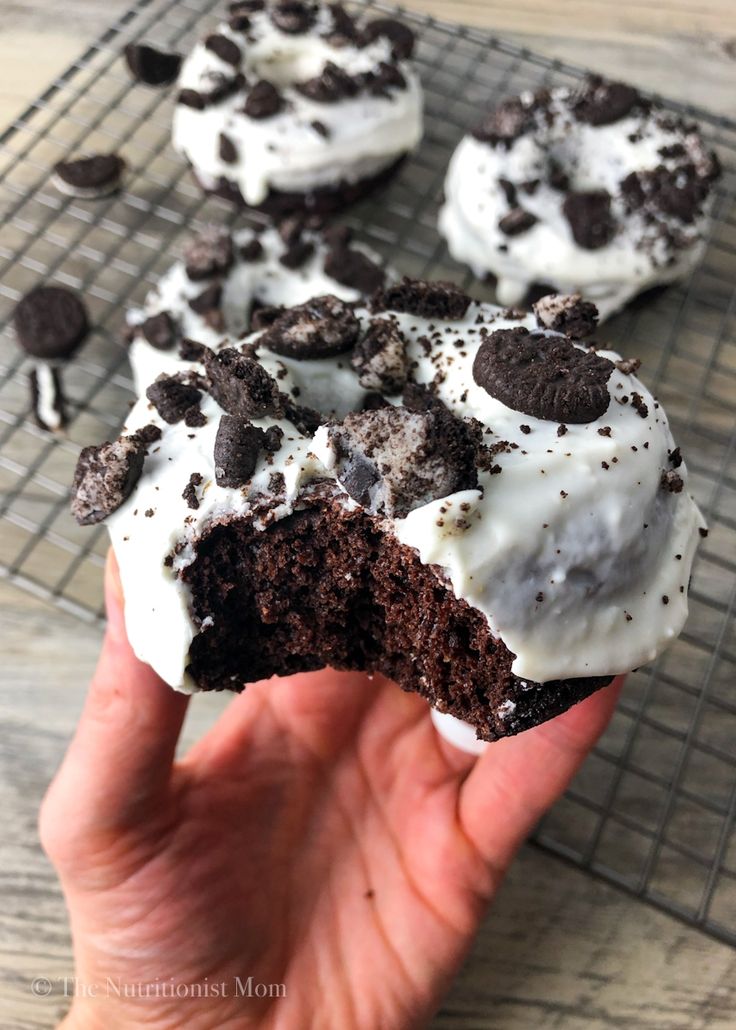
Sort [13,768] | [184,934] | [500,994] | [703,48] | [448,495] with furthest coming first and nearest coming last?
1. [703,48]
2. [13,768]
3. [500,994]
4. [184,934]
5. [448,495]

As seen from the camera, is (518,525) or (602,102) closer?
(518,525)

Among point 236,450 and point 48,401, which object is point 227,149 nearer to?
point 48,401

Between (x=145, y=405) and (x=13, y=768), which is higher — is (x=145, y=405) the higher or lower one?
the higher one

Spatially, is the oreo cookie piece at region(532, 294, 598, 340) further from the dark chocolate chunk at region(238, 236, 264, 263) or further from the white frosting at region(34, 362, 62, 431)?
the white frosting at region(34, 362, 62, 431)

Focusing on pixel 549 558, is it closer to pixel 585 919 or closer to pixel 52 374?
pixel 585 919

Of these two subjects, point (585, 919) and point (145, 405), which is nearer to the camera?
point (145, 405)

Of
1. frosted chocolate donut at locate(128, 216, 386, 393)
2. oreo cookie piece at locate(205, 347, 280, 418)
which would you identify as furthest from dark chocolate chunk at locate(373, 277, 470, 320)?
frosted chocolate donut at locate(128, 216, 386, 393)

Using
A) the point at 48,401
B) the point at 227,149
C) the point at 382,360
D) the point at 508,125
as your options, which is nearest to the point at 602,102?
the point at 508,125

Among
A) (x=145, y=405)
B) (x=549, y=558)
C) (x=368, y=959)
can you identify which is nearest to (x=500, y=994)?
(x=368, y=959)
